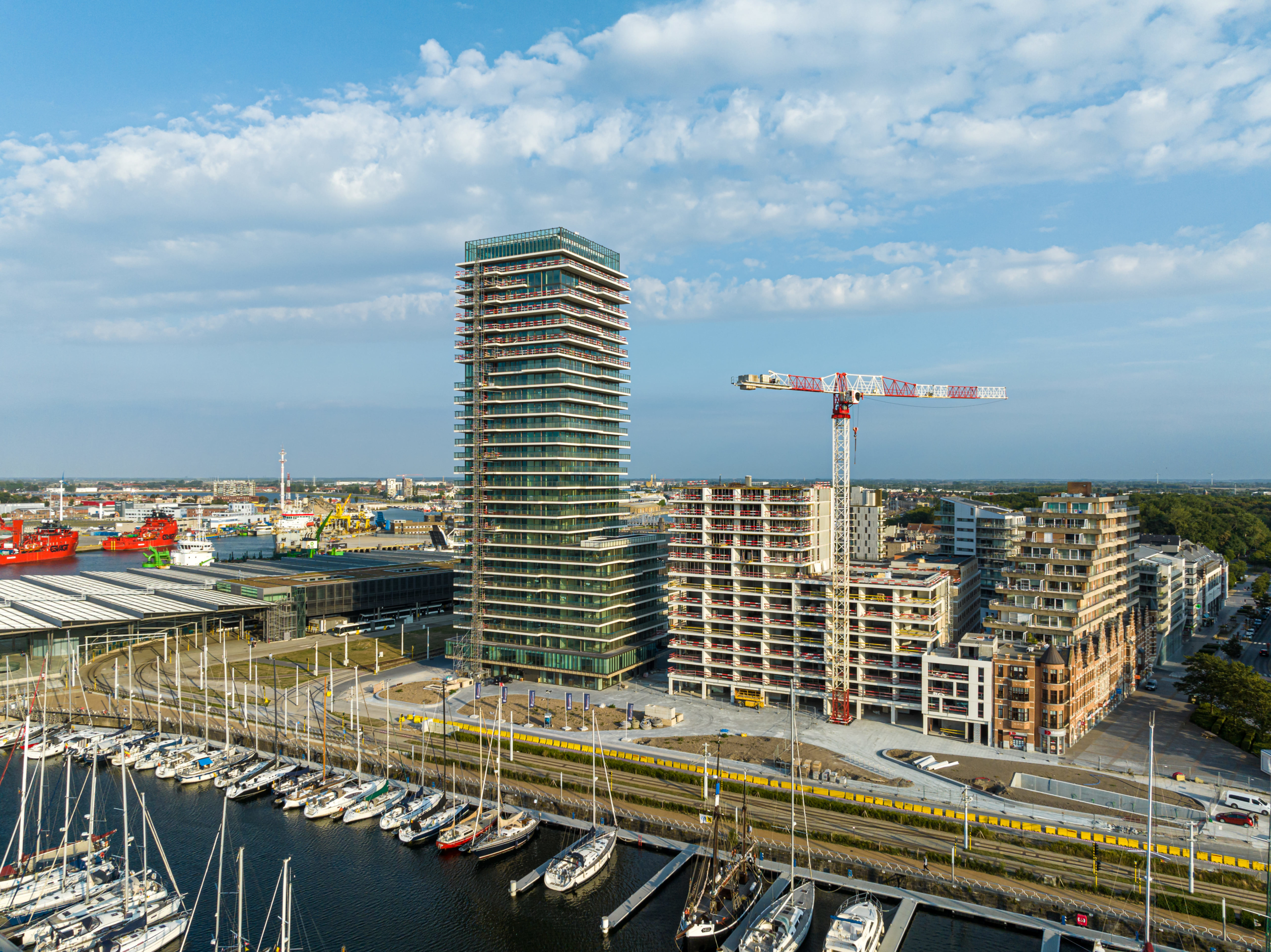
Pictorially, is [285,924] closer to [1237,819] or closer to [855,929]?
[855,929]

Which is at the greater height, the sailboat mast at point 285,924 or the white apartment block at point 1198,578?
the white apartment block at point 1198,578

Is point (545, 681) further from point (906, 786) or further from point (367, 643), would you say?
point (906, 786)

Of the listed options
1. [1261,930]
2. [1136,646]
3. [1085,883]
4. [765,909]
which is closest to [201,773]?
[765,909]

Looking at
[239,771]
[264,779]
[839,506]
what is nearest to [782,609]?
[839,506]

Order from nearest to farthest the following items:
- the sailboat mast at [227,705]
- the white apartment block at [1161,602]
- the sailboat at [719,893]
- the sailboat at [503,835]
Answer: the sailboat at [719,893] < the sailboat at [503,835] < the sailboat mast at [227,705] < the white apartment block at [1161,602]

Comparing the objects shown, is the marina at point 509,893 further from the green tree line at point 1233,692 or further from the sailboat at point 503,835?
the green tree line at point 1233,692

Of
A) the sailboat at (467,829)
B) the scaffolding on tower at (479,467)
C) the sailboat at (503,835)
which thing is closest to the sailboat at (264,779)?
the sailboat at (467,829)

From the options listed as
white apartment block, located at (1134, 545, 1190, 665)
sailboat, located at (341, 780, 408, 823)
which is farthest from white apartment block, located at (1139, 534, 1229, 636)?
sailboat, located at (341, 780, 408, 823)
